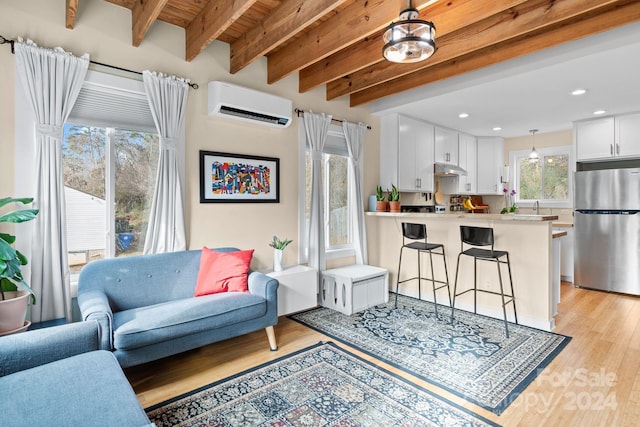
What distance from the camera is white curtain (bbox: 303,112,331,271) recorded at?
3900mm

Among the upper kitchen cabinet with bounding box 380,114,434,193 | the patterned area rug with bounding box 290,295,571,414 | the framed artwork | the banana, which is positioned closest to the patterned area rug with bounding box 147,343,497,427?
the patterned area rug with bounding box 290,295,571,414

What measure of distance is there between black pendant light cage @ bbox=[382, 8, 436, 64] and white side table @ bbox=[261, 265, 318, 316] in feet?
7.18

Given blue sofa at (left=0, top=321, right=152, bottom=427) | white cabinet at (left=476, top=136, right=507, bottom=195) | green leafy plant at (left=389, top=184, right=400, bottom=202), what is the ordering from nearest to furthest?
blue sofa at (left=0, top=321, right=152, bottom=427) < green leafy plant at (left=389, top=184, right=400, bottom=202) < white cabinet at (left=476, top=136, right=507, bottom=195)

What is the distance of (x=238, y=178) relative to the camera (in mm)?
3398

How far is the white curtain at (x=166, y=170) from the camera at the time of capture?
285 centimetres

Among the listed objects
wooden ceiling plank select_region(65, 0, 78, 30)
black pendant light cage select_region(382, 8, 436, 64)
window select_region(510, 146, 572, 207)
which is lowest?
window select_region(510, 146, 572, 207)

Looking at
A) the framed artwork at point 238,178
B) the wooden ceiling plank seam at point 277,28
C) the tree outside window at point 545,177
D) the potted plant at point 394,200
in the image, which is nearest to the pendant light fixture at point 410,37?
the wooden ceiling plank seam at point 277,28

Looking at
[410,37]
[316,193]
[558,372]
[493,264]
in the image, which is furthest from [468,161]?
[410,37]

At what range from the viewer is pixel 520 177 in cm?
628

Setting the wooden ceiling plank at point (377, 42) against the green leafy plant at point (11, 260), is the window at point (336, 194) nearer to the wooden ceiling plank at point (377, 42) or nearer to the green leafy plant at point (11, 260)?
the wooden ceiling plank at point (377, 42)

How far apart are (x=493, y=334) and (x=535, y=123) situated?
139 inches

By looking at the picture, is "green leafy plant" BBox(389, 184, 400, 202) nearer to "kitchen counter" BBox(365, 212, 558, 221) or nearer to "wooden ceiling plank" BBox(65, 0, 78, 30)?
"kitchen counter" BBox(365, 212, 558, 221)

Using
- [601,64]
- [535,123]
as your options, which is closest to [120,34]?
[601,64]

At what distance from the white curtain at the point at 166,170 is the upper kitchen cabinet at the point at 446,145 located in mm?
3801
